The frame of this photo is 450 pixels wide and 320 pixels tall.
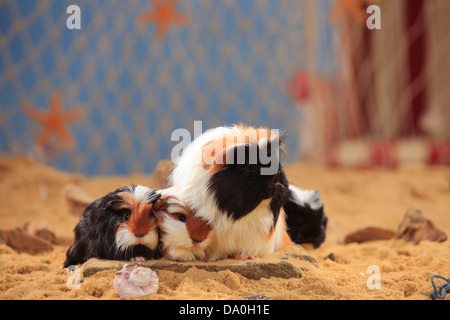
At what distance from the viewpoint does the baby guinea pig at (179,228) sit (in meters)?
1.71

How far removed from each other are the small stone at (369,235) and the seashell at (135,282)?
1610mm

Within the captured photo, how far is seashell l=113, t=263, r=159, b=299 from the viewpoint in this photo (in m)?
1.50

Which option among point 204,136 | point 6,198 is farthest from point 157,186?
point 6,198

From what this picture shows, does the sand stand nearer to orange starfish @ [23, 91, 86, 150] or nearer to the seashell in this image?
the seashell

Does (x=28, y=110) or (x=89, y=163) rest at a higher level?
(x=28, y=110)

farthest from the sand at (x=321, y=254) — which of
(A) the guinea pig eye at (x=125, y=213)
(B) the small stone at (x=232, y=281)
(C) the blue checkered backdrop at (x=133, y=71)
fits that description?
(C) the blue checkered backdrop at (x=133, y=71)

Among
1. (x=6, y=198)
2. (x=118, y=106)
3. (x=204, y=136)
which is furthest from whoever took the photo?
(x=118, y=106)

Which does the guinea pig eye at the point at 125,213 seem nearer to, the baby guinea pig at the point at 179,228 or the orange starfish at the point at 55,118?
the baby guinea pig at the point at 179,228

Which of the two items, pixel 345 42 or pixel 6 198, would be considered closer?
pixel 6 198

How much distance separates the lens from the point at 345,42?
5.87 m

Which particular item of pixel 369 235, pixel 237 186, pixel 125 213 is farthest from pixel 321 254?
pixel 125 213
